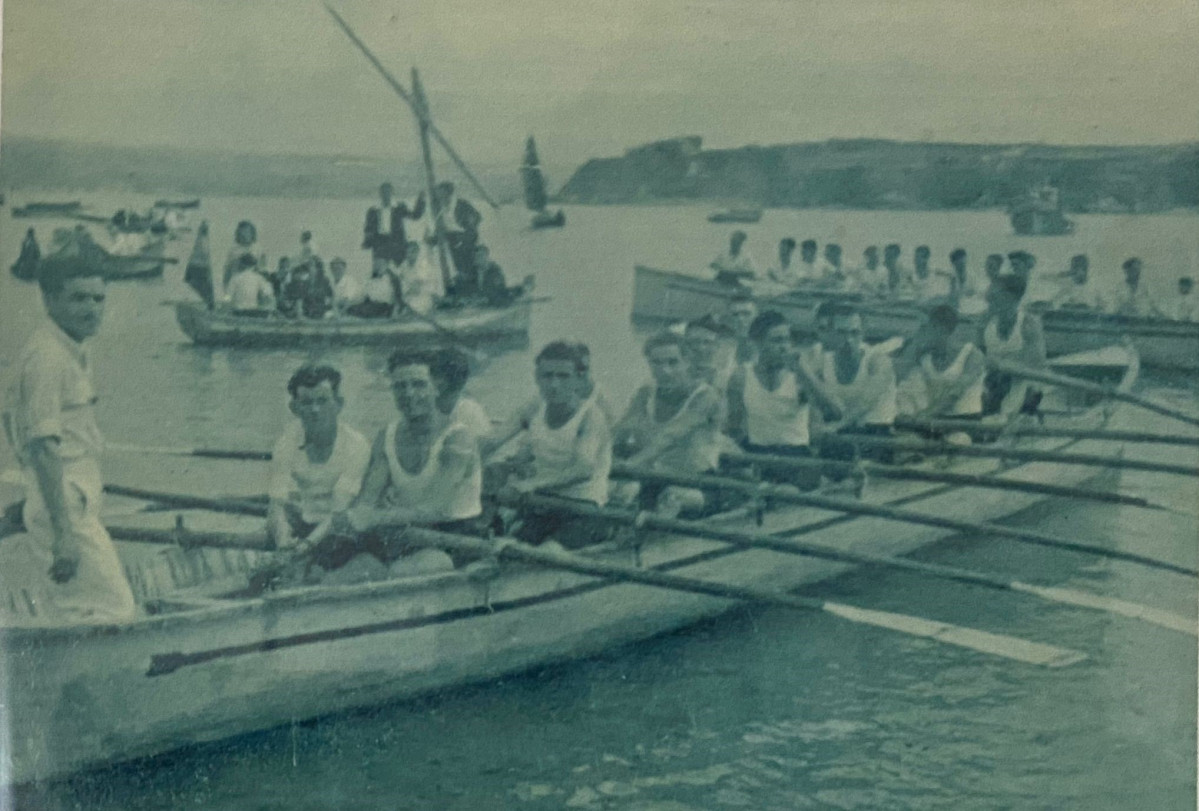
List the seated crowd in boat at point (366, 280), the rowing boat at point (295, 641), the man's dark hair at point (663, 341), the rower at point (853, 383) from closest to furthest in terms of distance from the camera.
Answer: the rowing boat at point (295, 641) < the seated crowd in boat at point (366, 280) < the man's dark hair at point (663, 341) < the rower at point (853, 383)

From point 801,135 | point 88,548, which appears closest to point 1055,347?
point 801,135

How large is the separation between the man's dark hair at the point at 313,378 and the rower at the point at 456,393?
0.83ft

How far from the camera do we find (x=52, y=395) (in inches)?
145

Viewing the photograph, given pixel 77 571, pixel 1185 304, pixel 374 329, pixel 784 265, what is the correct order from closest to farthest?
pixel 77 571, pixel 374 329, pixel 784 265, pixel 1185 304

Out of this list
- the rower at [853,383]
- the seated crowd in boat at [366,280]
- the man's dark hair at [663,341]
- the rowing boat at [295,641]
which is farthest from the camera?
the rower at [853,383]

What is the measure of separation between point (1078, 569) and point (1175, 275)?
87 cm

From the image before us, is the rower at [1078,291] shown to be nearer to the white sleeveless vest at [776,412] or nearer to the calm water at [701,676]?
the calm water at [701,676]

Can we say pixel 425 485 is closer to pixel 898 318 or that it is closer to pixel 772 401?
pixel 772 401

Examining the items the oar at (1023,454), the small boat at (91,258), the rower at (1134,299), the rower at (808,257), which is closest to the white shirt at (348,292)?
the small boat at (91,258)

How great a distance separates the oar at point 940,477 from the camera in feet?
12.9

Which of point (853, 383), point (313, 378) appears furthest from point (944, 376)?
point (313, 378)

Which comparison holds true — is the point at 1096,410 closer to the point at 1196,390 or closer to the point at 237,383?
the point at 1196,390

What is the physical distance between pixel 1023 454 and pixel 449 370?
5.34 ft

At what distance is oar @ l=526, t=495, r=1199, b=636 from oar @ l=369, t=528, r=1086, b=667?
122mm
